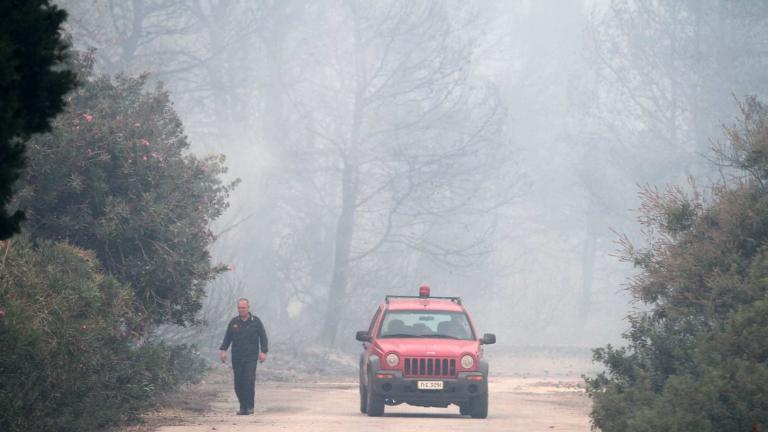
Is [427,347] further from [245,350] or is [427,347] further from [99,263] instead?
[99,263]

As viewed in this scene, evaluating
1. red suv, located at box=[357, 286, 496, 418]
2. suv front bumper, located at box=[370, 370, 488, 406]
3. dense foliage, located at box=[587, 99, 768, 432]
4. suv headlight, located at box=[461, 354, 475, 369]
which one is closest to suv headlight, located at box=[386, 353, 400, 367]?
red suv, located at box=[357, 286, 496, 418]

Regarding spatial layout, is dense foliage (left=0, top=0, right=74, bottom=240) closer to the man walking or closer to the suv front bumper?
the suv front bumper

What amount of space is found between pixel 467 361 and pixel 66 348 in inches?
286

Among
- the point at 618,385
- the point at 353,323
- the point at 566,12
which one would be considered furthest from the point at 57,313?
the point at 566,12

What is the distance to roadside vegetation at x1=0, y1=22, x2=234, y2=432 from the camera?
548 inches

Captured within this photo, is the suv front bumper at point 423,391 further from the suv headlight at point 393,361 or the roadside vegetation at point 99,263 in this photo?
the roadside vegetation at point 99,263

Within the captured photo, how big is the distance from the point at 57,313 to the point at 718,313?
8.47m

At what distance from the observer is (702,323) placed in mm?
16609

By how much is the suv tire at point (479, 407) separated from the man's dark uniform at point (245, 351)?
361cm

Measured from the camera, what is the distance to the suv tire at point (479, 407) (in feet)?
64.5

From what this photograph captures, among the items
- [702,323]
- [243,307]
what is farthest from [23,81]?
[243,307]

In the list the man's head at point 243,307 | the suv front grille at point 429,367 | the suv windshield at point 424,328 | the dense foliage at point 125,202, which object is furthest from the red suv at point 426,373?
the dense foliage at point 125,202

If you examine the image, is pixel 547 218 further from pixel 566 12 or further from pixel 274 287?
pixel 274 287

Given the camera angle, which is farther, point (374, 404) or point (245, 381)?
point (245, 381)
